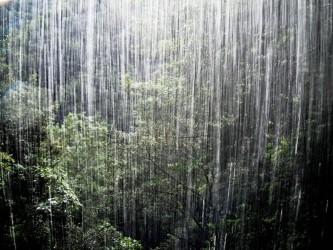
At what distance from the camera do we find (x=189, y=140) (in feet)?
32.9

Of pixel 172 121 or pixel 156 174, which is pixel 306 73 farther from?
pixel 156 174

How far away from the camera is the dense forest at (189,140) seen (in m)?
6.93

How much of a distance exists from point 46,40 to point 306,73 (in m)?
12.5

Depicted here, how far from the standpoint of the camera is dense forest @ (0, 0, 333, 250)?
273 inches

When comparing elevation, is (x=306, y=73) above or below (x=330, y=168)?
above

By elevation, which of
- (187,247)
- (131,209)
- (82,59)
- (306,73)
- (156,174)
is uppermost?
(82,59)

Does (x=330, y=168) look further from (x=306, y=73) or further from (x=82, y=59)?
(x=82, y=59)

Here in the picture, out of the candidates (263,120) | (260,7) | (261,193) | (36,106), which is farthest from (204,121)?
(36,106)

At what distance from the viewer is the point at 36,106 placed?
8.00 m

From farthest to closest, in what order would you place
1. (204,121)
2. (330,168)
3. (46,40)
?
(46,40) → (204,121) → (330,168)

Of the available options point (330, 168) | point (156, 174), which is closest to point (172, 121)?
point (156, 174)

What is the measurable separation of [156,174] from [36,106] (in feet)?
14.3

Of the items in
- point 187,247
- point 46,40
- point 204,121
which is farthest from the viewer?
point 46,40

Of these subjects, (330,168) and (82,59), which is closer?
(330,168)
